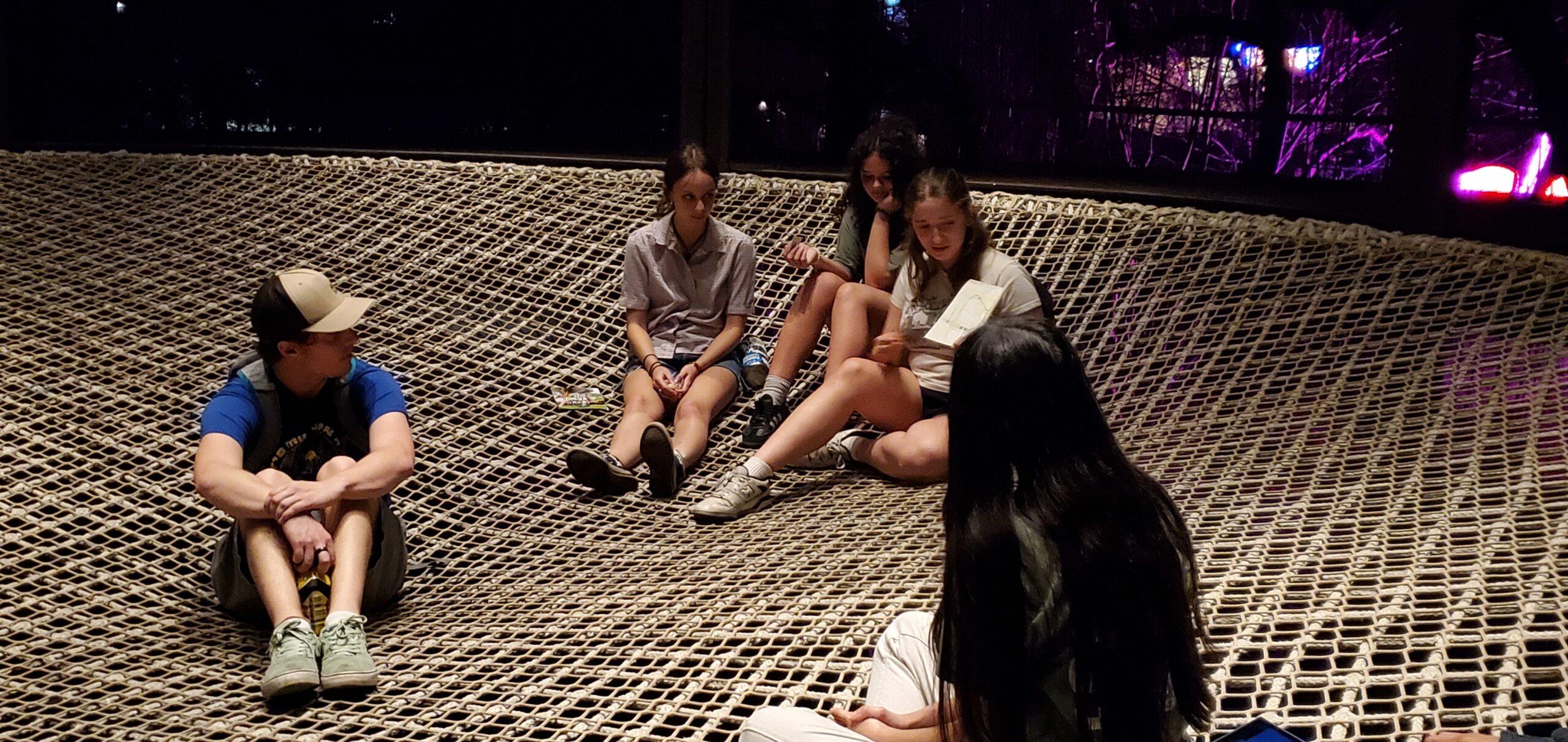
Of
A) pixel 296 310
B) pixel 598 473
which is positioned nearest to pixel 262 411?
pixel 296 310

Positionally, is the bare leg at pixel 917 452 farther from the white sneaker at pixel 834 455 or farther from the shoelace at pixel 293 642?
the shoelace at pixel 293 642

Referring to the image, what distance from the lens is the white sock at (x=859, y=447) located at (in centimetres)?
316

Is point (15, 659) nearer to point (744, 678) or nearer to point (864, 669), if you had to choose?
point (744, 678)

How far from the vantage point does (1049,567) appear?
1.24m

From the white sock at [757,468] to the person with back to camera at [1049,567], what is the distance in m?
1.70

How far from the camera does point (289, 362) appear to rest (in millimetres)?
2258

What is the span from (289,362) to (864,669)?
3.61 feet

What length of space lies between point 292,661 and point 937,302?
1686mm

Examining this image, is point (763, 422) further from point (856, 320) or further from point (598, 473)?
point (598, 473)

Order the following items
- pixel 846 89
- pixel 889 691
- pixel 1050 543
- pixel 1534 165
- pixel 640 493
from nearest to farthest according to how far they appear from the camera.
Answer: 1. pixel 1050 543
2. pixel 889 691
3. pixel 640 493
4. pixel 1534 165
5. pixel 846 89

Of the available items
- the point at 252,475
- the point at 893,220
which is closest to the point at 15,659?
the point at 252,475

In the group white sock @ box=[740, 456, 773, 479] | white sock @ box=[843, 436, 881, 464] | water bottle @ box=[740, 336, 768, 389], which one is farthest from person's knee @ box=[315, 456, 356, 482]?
water bottle @ box=[740, 336, 768, 389]

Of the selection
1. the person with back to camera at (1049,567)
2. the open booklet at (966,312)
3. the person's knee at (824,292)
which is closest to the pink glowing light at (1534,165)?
the open booklet at (966,312)

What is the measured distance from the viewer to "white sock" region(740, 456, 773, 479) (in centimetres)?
297
